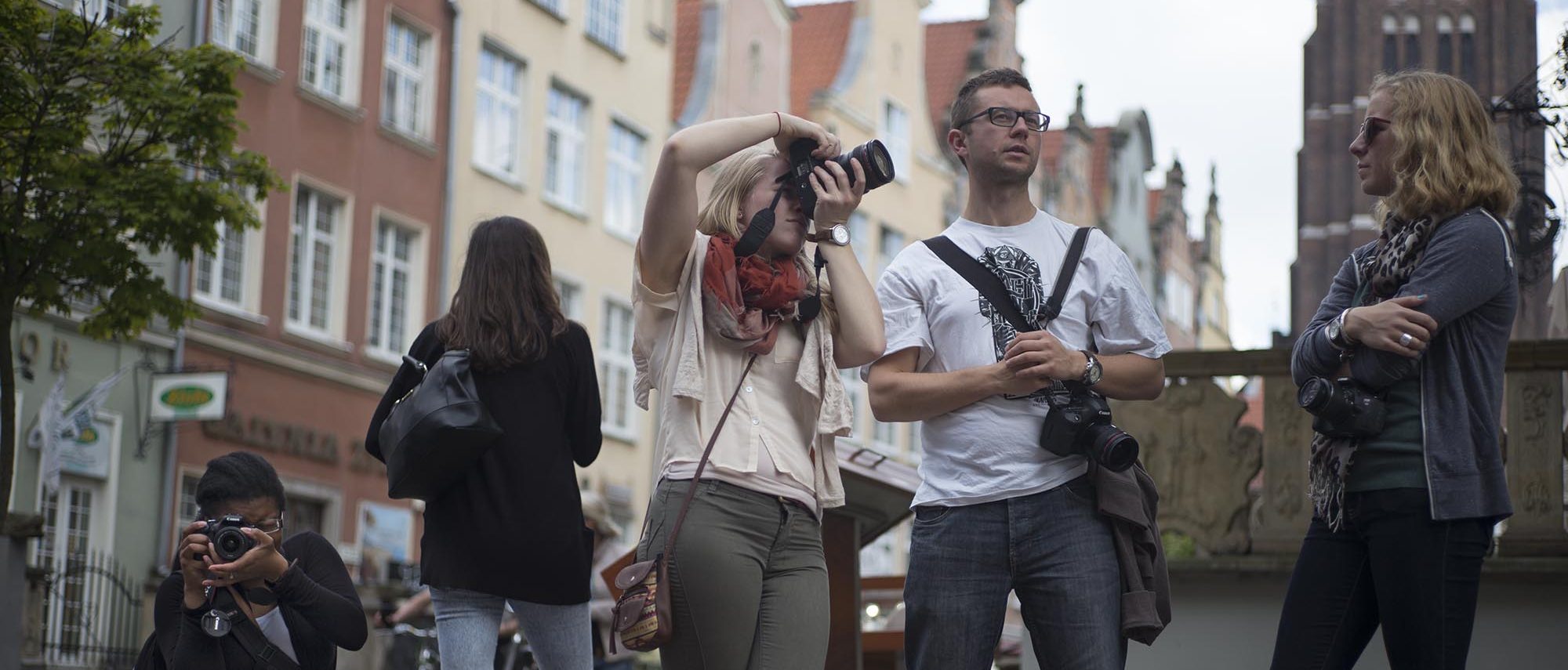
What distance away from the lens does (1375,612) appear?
486 cm

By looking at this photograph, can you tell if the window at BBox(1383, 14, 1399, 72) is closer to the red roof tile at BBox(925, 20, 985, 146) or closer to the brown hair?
the red roof tile at BBox(925, 20, 985, 146)

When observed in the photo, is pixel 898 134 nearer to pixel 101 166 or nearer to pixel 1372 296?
pixel 101 166

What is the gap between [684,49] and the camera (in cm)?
3919

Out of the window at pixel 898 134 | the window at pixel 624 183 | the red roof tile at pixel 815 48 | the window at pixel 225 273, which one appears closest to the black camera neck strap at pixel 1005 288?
the window at pixel 225 273

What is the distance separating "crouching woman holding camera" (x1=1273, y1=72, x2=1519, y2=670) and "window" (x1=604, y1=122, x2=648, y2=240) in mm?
28527

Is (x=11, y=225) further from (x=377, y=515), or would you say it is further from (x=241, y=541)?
(x=377, y=515)

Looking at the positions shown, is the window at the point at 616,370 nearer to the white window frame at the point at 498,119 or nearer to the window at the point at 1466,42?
the white window frame at the point at 498,119

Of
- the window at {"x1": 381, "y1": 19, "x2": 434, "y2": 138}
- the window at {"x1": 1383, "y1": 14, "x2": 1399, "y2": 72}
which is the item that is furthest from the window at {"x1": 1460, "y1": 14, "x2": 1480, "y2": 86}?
the window at {"x1": 381, "y1": 19, "x2": 434, "y2": 138}

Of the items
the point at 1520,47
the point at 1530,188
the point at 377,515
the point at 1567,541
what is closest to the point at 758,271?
the point at 1567,541

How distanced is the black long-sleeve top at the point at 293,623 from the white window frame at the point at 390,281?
2155cm

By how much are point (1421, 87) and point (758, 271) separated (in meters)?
1.72

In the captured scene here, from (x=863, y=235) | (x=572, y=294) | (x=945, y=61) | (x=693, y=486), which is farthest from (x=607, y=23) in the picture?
(x=693, y=486)

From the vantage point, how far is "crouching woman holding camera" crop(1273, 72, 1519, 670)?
15.2ft

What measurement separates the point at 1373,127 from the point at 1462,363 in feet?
2.13
